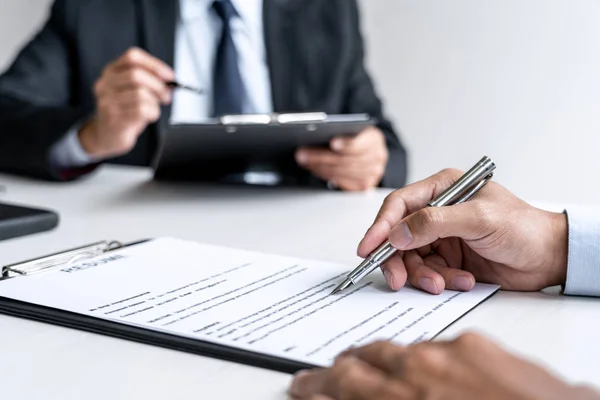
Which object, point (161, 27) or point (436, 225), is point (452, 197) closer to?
point (436, 225)

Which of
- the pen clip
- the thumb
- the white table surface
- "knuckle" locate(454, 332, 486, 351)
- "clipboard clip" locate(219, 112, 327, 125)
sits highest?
"clipboard clip" locate(219, 112, 327, 125)

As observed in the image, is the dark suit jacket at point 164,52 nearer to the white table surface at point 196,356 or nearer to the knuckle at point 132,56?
the knuckle at point 132,56

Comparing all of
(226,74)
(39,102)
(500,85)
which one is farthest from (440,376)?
(500,85)

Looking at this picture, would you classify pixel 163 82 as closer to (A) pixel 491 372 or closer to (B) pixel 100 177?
(B) pixel 100 177

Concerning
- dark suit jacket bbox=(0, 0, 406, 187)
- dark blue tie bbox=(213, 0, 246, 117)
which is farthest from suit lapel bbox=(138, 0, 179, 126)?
dark blue tie bbox=(213, 0, 246, 117)

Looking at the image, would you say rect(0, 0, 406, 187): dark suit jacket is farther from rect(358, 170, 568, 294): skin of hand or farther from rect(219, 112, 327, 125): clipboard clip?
rect(358, 170, 568, 294): skin of hand

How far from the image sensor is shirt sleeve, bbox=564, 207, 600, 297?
0.70 metres

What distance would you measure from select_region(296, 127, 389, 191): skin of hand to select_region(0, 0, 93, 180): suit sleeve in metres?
0.46

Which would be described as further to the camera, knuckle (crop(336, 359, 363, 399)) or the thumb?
the thumb

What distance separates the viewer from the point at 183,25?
6.11 ft

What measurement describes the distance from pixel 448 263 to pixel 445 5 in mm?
2015

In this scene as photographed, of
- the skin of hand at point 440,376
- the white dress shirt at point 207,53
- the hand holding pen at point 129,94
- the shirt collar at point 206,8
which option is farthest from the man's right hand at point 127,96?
A: the skin of hand at point 440,376

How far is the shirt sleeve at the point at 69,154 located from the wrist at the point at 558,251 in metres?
0.95

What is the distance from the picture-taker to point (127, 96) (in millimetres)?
1349
